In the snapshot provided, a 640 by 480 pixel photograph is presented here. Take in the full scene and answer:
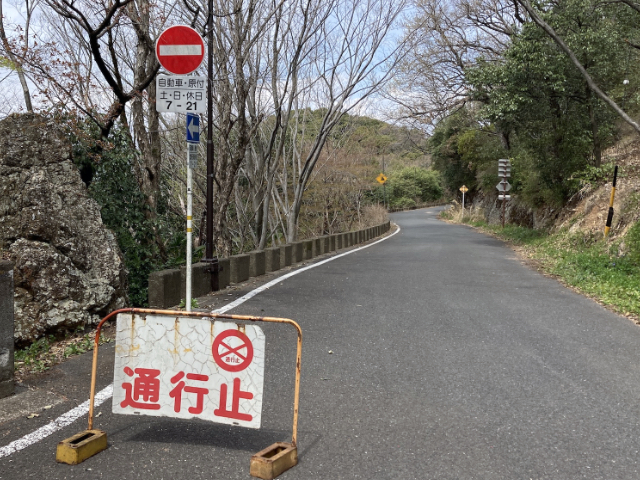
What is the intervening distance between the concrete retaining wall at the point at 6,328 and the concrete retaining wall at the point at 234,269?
9.66 ft

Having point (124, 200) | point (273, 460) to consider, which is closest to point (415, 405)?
point (273, 460)

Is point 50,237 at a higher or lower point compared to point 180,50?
lower

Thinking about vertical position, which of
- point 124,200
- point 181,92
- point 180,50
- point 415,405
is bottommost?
point 415,405

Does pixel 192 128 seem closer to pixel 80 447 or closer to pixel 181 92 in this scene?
pixel 181 92

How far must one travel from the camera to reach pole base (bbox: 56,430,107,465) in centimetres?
333

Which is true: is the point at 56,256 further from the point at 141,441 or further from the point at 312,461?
the point at 312,461

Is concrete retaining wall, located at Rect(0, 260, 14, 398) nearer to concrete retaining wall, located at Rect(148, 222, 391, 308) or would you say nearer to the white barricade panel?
the white barricade panel

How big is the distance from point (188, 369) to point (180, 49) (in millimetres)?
4139

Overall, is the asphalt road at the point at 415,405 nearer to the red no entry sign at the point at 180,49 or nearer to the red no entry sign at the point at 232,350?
the red no entry sign at the point at 232,350

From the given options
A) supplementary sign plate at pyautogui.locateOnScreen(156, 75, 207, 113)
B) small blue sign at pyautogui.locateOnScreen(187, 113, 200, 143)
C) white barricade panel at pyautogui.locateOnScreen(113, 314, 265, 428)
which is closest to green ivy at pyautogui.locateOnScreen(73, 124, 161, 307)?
small blue sign at pyautogui.locateOnScreen(187, 113, 200, 143)

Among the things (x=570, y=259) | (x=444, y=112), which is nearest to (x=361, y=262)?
(x=570, y=259)

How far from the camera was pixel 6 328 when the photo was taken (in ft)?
14.4

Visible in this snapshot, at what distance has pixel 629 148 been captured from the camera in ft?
72.3

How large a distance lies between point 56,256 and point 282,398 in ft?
11.8
